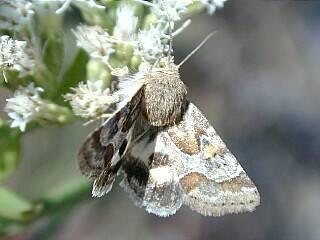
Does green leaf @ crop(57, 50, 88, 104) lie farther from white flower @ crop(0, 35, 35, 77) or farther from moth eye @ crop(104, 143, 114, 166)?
moth eye @ crop(104, 143, 114, 166)

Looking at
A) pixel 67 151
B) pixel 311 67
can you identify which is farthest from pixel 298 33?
pixel 67 151

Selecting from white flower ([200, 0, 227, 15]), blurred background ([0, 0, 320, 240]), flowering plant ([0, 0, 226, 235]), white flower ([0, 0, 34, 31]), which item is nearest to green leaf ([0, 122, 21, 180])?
flowering plant ([0, 0, 226, 235])

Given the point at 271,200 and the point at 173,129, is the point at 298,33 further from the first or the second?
the point at 173,129

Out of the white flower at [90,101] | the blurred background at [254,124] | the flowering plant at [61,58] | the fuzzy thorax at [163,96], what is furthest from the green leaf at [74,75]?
the blurred background at [254,124]

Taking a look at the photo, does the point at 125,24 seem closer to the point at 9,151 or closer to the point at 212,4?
the point at 212,4

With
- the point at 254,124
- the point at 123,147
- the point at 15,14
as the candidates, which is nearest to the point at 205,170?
the point at 123,147

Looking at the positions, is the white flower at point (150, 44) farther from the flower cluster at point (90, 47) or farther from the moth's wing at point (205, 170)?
the moth's wing at point (205, 170)

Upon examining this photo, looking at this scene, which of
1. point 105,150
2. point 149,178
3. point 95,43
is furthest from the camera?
point 95,43
